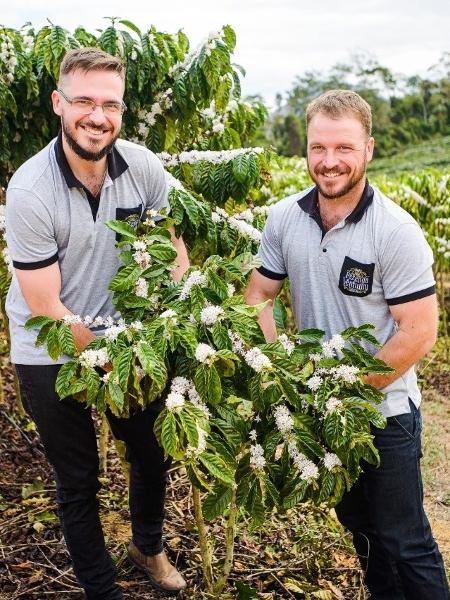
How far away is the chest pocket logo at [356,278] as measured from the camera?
2.28m

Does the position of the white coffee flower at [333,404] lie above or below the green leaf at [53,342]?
below

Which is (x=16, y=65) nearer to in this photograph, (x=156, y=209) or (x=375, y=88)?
(x=156, y=209)

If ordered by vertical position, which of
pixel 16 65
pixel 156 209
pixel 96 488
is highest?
pixel 16 65

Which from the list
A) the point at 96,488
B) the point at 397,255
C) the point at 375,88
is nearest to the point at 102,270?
the point at 96,488

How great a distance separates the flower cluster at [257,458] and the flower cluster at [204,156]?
4.99ft

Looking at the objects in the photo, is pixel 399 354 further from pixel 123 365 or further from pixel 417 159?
pixel 417 159

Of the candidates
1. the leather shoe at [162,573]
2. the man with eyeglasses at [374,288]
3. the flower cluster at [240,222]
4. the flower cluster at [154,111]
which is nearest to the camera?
the man with eyeglasses at [374,288]

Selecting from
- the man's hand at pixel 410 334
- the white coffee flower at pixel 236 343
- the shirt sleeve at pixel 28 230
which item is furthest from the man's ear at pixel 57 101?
the man's hand at pixel 410 334

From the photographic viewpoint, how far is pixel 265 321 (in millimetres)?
2637

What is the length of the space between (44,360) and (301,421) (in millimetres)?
966

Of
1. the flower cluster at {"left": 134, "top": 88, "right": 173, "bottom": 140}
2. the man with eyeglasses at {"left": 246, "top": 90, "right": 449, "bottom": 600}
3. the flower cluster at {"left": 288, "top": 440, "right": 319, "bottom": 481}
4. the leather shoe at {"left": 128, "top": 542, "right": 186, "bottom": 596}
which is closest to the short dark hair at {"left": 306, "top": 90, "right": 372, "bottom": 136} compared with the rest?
the man with eyeglasses at {"left": 246, "top": 90, "right": 449, "bottom": 600}

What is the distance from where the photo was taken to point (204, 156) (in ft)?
11.0

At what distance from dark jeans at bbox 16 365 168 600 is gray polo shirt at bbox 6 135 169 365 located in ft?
0.46

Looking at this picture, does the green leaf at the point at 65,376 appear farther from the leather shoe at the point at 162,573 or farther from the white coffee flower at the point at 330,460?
the leather shoe at the point at 162,573
